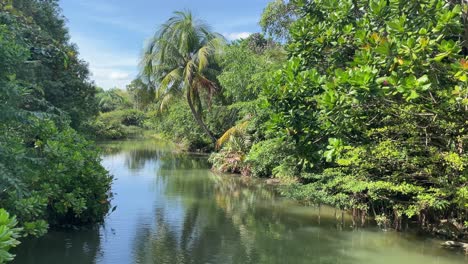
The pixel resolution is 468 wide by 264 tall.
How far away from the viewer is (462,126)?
6.31m


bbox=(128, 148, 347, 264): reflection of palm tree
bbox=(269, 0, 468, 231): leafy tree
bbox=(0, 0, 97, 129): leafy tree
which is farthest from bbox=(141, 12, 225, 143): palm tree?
bbox=(269, 0, 468, 231): leafy tree

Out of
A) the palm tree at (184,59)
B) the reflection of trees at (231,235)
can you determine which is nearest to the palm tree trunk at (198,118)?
the palm tree at (184,59)

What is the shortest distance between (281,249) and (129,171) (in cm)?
1200

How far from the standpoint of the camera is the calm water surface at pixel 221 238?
710 centimetres

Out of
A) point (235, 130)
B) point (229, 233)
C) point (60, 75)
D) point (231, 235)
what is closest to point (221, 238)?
point (231, 235)

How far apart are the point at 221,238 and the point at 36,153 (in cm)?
382

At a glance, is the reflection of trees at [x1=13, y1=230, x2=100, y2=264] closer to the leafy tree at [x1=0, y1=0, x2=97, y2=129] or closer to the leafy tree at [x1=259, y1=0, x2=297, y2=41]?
the leafy tree at [x1=0, y1=0, x2=97, y2=129]

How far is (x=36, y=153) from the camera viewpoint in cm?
647

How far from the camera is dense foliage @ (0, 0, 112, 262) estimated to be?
187 inches

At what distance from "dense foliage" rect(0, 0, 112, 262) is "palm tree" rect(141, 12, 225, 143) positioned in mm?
8778

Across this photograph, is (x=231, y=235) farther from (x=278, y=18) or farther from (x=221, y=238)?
(x=278, y=18)

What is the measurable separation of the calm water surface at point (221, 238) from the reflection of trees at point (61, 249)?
0.01 m

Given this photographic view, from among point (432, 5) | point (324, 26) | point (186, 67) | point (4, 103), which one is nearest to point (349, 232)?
point (324, 26)

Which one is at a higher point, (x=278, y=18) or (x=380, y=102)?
(x=278, y=18)
